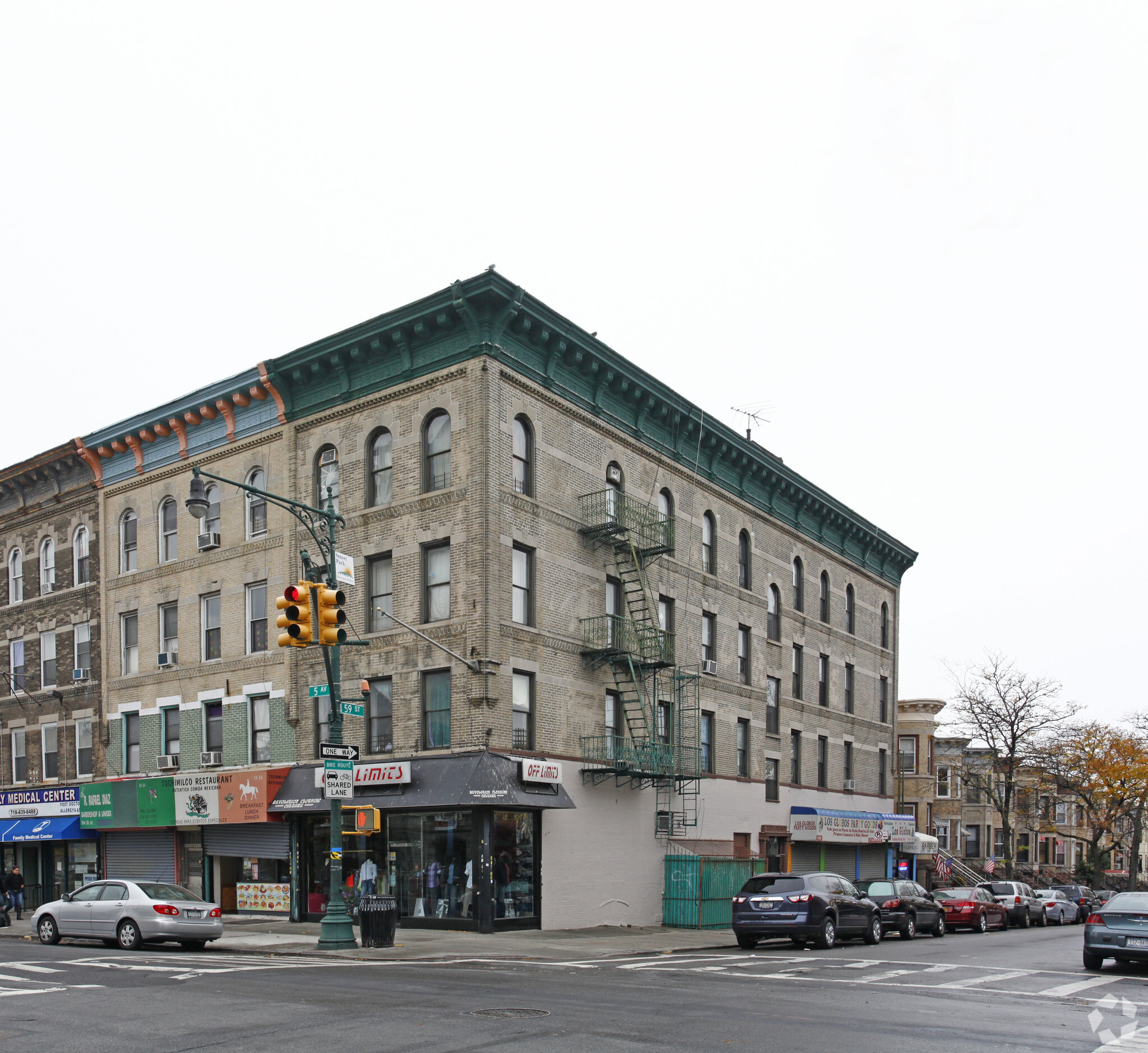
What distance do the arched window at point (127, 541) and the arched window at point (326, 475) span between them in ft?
25.1

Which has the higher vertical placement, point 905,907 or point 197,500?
point 197,500

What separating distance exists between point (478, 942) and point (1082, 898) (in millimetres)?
31240

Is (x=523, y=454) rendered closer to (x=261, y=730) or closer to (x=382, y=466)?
(x=382, y=466)

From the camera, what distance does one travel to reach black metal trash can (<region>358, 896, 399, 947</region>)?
21.5m

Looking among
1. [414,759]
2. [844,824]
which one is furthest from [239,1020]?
[844,824]

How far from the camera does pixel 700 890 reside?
96.4 ft

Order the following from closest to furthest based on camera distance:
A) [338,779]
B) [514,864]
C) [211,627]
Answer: [338,779]
[514,864]
[211,627]

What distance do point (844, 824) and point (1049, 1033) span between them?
30.0 m

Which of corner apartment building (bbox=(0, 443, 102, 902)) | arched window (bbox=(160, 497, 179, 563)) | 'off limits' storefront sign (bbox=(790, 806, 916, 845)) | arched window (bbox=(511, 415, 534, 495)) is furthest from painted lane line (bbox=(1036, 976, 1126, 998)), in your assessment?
corner apartment building (bbox=(0, 443, 102, 902))

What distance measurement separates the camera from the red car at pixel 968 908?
3247cm

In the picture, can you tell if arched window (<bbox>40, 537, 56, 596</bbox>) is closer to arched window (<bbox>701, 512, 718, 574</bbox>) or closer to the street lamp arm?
the street lamp arm

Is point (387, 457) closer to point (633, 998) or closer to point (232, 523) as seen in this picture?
point (232, 523)

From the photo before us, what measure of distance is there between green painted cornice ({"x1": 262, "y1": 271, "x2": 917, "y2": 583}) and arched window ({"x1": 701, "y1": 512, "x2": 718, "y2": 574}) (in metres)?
1.20

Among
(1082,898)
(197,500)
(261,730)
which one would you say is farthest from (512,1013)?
(1082,898)
